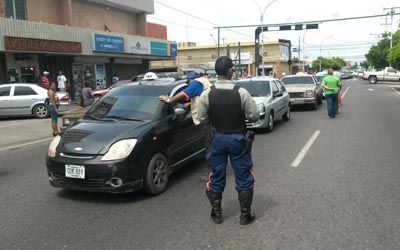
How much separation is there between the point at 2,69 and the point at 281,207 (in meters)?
20.9

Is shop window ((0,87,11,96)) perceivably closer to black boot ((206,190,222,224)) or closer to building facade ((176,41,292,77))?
black boot ((206,190,222,224))

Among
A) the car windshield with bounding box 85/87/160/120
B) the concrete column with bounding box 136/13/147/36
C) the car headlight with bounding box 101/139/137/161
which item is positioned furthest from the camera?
the concrete column with bounding box 136/13/147/36

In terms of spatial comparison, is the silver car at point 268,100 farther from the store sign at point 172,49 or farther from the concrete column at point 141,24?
the concrete column at point 141,24

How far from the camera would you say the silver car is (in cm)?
1257

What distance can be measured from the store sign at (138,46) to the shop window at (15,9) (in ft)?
23.8

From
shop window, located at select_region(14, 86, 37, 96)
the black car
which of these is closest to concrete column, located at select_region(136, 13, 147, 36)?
shop window, located at select_region(14, 86, 37, 96)

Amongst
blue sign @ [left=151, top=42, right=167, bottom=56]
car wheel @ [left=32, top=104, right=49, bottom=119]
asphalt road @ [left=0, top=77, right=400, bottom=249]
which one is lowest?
car wheel @ [left=32, top=104, right=49, bottom=119]

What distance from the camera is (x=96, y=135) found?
6254mm

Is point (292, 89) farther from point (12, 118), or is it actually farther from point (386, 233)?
point (386, 233)

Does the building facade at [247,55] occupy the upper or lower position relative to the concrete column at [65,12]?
lower

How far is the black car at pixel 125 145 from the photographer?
596 centimetres

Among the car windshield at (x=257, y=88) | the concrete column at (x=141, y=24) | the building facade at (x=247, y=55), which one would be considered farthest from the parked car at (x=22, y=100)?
the building facade at (x=247, y=55)

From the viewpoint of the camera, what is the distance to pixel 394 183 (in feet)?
22.4

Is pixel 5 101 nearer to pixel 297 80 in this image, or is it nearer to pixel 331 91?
pixel 297 80
